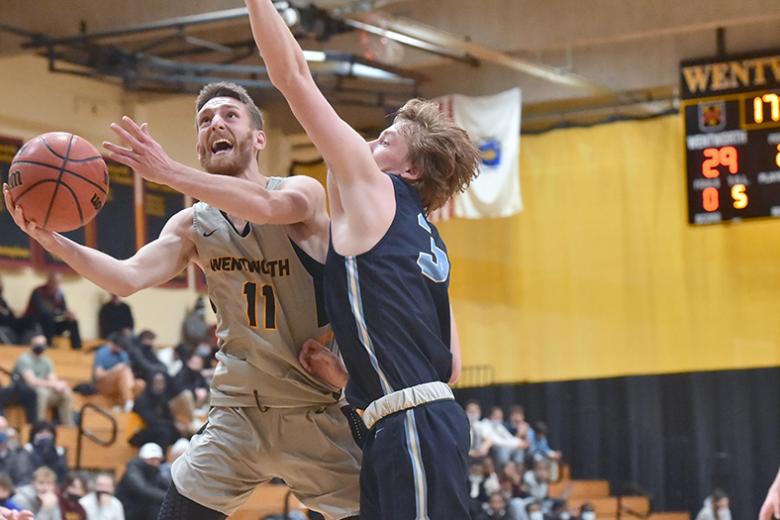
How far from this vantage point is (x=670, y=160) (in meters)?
18.6

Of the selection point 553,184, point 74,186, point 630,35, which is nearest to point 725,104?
point 630,35

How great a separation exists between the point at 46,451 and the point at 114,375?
121 inches

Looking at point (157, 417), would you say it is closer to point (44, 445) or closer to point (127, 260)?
point (44, 445)

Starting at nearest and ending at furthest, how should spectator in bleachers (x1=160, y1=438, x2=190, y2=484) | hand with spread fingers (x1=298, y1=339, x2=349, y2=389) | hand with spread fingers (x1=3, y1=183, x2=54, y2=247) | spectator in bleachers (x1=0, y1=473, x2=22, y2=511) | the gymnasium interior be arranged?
hand with spread fingers (x1=3, y1=183, x2=54, y2=247), hand with spread fingers (x1=298, y1=339, x2=349, y2=389), spectator in bleachers (x1=0, y1=473, x2=22, y2=511), spectator in bleachers (x1=160, y1=438, x2=190, y2=484), the gymnasium interior

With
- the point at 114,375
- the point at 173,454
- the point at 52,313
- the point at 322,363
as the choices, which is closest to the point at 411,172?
the point at 322,363

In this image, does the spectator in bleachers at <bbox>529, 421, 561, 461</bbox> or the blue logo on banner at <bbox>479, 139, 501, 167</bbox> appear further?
the spectator in bleachers at <bbox>529, 421, 561, 461</bbox>

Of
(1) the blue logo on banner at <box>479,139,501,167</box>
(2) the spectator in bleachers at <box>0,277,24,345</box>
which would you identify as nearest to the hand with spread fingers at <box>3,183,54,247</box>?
(2) the spectator in bleachers at <box>0,277,24,345</box>

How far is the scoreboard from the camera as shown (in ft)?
46.4

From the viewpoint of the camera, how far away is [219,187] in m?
4.25

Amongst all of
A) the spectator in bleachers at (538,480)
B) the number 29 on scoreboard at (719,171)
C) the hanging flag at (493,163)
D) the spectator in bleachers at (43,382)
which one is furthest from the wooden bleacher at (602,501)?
the spectator in bleachers at (43,382)

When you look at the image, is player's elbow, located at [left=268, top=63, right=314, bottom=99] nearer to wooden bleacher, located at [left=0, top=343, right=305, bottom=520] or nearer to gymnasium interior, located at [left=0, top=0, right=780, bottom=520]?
wooden bleacher, located at [left=0, top=343, right=305, bottom=520]


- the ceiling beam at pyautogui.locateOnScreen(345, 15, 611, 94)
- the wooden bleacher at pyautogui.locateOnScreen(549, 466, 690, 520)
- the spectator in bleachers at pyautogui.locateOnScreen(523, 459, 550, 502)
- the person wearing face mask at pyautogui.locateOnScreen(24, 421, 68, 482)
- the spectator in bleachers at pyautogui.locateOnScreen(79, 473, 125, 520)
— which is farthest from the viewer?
the wooden bleacher at pyautogui.locateOnScreen(549, 466, 690, 520)

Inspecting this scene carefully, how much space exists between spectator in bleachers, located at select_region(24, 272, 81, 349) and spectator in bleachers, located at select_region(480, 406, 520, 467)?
585cm

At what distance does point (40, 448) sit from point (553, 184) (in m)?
9.73
